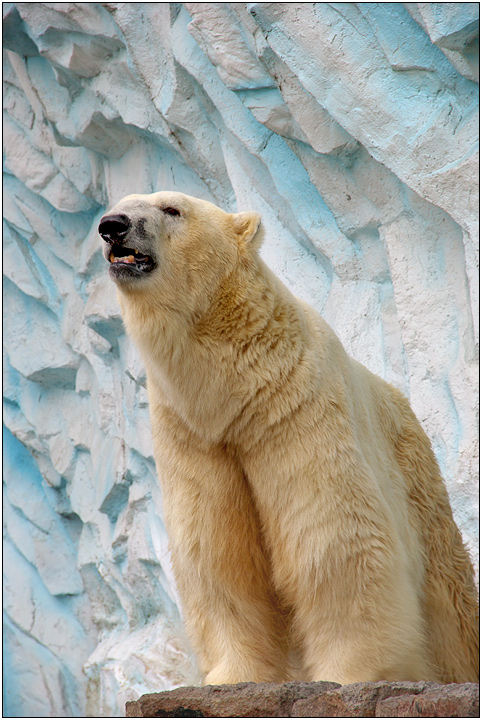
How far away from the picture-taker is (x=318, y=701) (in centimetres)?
171

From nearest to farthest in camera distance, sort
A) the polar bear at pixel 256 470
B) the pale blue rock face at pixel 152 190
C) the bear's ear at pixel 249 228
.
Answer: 1. the polar bear at pixel 256 470
2. the bear's ear at pixel 249 228
3. the pale blue rock face at pixel 152 190

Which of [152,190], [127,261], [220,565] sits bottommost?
[220,565]

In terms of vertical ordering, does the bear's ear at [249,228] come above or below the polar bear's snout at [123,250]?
above

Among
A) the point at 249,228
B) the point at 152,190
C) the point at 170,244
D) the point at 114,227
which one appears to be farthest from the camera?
the point at 152,190

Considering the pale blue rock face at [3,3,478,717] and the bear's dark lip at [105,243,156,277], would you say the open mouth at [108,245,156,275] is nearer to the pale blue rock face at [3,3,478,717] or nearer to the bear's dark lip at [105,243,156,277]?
the bear's dark lip at [105,243,156,277]

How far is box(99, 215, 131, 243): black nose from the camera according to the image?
7.41 ft

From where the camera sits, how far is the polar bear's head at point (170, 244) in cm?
231

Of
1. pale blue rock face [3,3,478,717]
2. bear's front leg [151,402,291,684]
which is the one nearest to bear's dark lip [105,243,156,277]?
bear's front leg [151,402,291,684]

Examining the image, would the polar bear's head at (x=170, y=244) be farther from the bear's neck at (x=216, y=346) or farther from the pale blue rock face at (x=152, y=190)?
the pale blue rock face at (x=152, y=190)

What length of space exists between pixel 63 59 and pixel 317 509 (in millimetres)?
4816

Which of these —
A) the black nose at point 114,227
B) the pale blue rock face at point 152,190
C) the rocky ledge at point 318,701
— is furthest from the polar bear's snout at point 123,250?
the pale blue rock face at point 152,190

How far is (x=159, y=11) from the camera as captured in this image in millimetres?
5277

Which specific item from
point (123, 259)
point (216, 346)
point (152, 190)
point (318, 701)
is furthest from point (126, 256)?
point (152, 190)

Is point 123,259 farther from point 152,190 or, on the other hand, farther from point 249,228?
point 152,190
